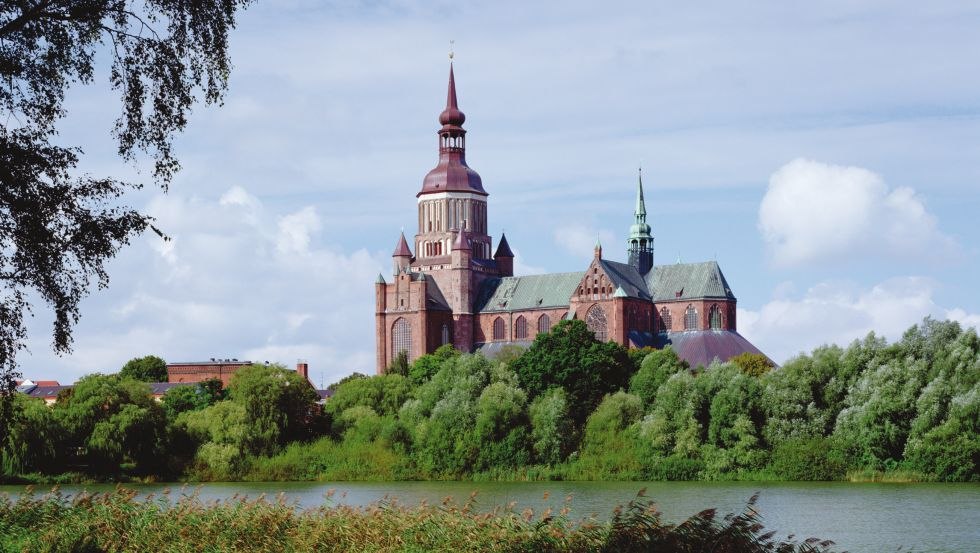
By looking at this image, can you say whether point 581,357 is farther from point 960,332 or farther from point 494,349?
point 494,349

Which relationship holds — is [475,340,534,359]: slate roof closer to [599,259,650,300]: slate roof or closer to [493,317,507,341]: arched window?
[493,317,507,341]: arched window

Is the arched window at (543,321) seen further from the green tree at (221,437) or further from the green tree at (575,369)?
the green tree at (221,437)

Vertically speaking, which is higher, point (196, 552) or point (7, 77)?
point (7, 77)

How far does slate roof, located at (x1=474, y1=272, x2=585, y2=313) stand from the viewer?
363 ft

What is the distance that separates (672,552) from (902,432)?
31.2m

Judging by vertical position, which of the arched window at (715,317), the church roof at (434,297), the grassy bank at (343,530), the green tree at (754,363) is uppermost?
the church roof at (434,297)

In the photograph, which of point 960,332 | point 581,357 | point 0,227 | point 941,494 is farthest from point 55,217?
point 581,357

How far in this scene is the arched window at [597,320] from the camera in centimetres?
10375

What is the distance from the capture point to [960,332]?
50.4 meters

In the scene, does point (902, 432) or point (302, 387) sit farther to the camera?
point (302, 387)

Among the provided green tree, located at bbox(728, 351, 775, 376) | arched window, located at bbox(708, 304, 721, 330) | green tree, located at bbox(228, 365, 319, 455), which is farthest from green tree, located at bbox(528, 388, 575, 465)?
arched window, located at bbox(708, 304, 721, 330)

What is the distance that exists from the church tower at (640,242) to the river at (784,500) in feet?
206

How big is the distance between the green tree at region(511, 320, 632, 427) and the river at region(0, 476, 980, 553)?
12495mm

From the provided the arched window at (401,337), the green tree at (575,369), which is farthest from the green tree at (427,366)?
the green tree at (575,369)
